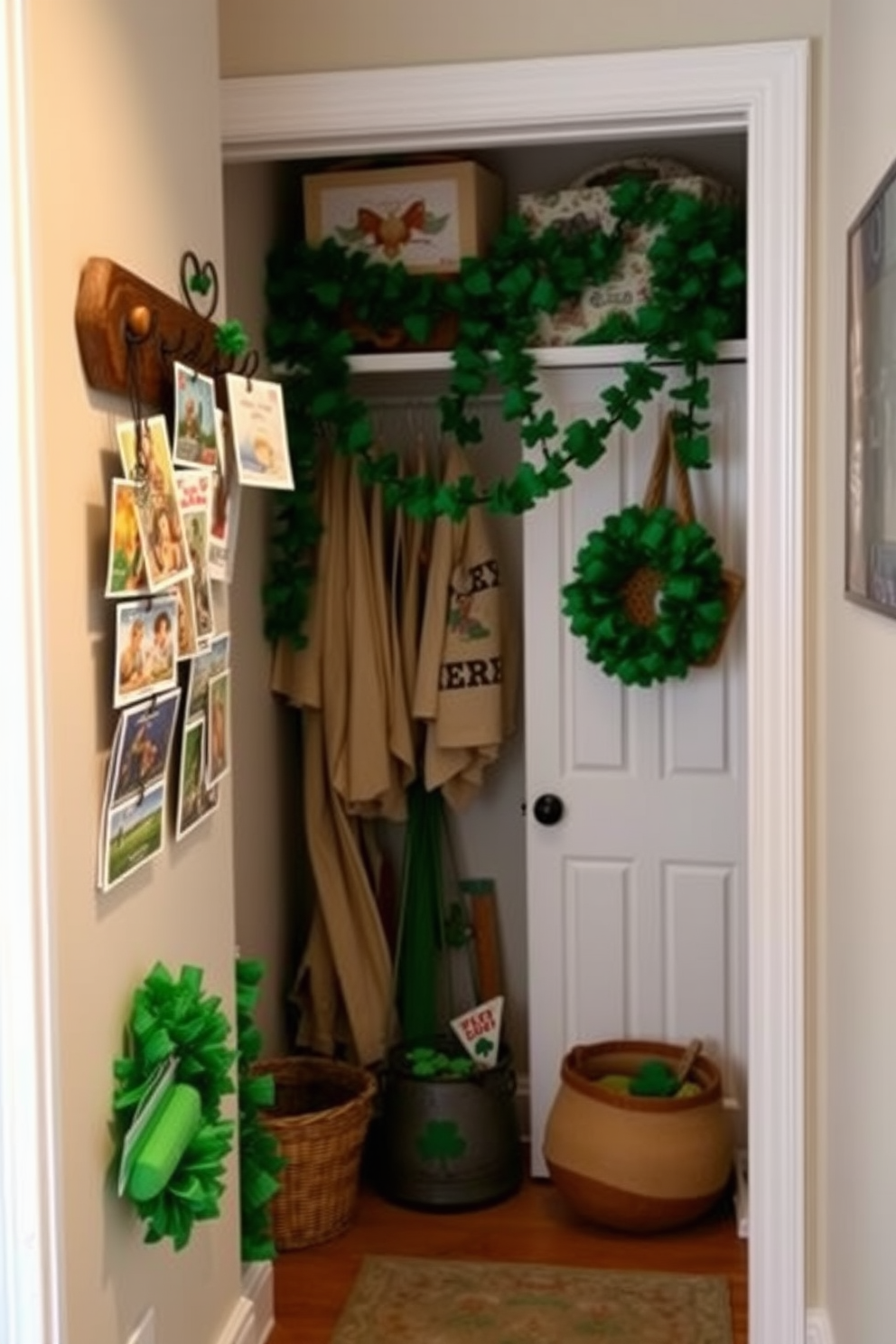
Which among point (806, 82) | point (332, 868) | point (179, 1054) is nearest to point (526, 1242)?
point (332, 868)

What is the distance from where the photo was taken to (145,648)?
2.01 m

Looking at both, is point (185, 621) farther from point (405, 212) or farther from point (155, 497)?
point (405, 212)

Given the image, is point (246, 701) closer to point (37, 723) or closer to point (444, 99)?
point (444, 99)

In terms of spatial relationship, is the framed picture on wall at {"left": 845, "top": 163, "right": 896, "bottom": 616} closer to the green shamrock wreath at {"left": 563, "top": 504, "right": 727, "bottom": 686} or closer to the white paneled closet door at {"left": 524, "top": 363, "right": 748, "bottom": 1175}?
the green shamrock wreath at {"left": 563, "top": 504, "right": 727, "bottom": 686}

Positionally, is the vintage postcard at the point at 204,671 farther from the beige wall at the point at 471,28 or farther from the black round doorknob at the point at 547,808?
the black round doorknob at the point at 547,808

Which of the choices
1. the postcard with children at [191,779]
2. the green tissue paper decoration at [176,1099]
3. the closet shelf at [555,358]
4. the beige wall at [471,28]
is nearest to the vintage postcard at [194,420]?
the postcard with children at [191,779]

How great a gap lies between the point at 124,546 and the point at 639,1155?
2103 millimetres

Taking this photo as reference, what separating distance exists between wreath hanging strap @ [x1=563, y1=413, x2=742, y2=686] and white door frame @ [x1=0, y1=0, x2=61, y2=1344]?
1.97 m

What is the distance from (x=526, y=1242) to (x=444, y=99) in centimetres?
239

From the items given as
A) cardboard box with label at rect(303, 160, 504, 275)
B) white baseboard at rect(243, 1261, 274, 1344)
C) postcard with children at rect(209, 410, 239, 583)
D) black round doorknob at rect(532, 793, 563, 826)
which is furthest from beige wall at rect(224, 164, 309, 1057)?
postcard with children at rect(209, 410, 239, 583)

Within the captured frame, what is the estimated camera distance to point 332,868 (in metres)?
3.88

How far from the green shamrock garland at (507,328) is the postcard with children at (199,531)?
4.07 ft

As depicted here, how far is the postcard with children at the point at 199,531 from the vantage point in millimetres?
2143

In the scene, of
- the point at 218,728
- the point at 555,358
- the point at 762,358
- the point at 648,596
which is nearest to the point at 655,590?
the point at 648,596
